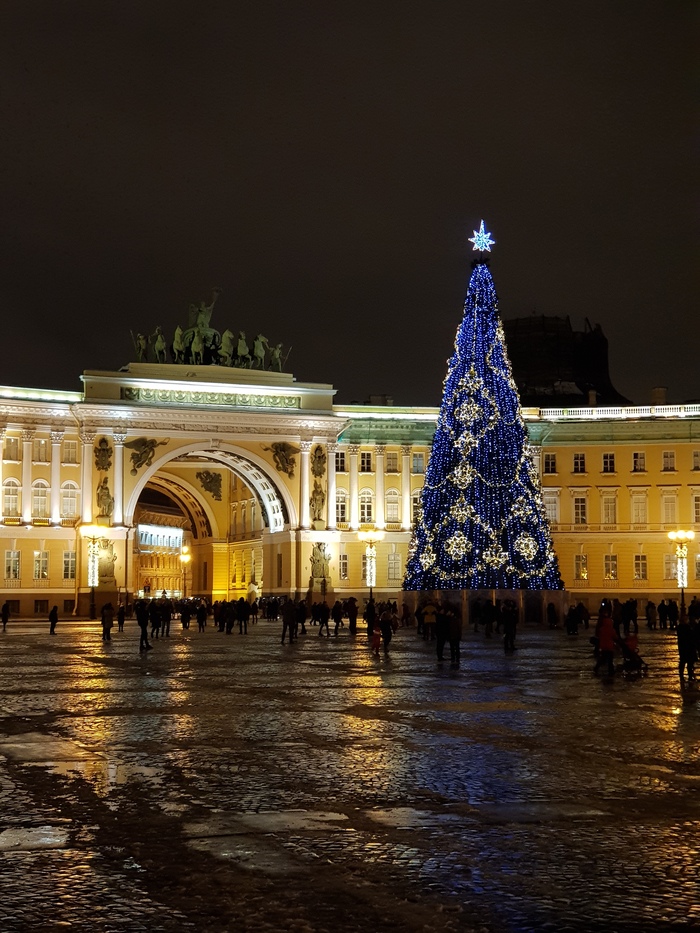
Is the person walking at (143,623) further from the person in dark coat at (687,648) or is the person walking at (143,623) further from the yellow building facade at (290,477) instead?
the yellow building facade at (290,477)

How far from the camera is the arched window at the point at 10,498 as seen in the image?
258 feet

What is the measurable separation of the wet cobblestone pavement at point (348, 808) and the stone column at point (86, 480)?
54597 mm

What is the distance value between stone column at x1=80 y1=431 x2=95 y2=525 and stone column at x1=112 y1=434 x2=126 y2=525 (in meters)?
1.48

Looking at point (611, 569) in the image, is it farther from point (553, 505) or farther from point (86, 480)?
point (86, 480)

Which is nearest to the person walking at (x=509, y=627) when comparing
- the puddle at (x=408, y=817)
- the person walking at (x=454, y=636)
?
the person walking at (x=454, y=636)

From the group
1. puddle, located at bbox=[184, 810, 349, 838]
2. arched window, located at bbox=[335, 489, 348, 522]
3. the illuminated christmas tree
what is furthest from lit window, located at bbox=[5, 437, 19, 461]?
puddle, located at bbox=[184, 810, 349, 838]

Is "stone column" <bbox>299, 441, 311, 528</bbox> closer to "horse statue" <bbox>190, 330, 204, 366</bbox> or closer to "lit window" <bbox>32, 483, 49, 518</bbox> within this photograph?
"horse statue" <bbox>190, 330, 204, 366</bbox>

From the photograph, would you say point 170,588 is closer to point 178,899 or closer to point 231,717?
point 231,717

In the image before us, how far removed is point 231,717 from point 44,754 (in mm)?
4400

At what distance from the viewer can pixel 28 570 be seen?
3095 inches

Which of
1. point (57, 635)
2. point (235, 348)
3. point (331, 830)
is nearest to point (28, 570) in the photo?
point (235, 348)

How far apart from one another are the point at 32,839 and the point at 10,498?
70.1 m

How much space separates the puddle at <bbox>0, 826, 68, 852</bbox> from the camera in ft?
35.1

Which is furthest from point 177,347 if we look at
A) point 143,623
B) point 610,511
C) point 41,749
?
point 41,749
